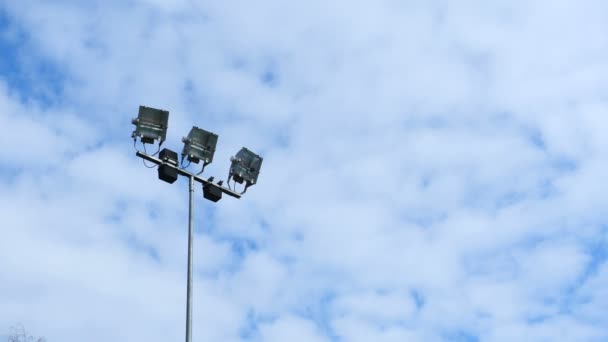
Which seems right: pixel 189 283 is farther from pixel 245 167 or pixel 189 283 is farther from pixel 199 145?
pixel 245 167

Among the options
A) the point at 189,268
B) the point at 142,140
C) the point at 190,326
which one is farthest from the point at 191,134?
the point at 190,326

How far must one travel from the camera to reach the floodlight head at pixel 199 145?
74.5ft

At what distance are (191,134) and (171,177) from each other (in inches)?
58.5

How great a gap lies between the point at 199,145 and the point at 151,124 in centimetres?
126

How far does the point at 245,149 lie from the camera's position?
78.1 ft

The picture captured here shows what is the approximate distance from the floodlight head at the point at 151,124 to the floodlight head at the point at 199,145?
59cm

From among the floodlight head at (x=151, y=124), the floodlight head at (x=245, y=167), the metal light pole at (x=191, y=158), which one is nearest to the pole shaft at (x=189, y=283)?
the metal light pole at (x=191, y=158)

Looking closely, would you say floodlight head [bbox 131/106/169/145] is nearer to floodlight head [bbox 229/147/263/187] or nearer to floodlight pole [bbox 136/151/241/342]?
floodlight pole [bbox 136/151/241/342]

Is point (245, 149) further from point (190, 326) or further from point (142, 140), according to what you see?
point (190, 326)

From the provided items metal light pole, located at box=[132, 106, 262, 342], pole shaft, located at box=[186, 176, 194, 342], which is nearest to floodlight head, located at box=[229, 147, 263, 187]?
metal light pole, located at box=[132, 106, 262, 342]

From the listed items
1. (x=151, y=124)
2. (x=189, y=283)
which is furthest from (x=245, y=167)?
(x=189, y=283)

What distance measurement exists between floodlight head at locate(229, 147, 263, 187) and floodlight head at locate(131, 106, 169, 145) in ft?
6.52

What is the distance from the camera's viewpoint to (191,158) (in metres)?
Answer: 22.7

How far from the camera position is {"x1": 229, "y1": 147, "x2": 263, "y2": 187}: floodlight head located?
925 inches
